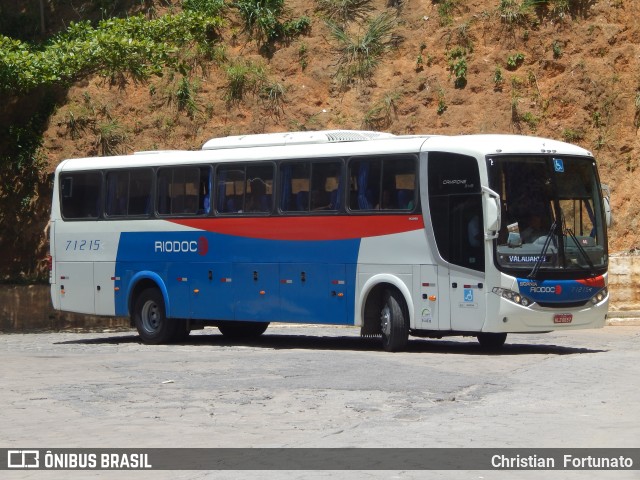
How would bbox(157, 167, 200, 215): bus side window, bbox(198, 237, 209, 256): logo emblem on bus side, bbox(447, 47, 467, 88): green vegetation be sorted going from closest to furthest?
1. bbox(198, 237, 209, 256): logo emblem on bus side
2. bbox(157, 167, 200, 215): bus side window
3. bbox(447, 47, 467, 88): green vegetation

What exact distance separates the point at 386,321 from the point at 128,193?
20.6 feet

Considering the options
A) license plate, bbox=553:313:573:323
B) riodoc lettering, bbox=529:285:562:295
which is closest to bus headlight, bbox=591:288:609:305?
license plate, bbox=553:313:573:323

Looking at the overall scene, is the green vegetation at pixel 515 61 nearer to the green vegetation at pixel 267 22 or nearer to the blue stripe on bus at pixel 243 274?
the green vegetation at pixel 267 22

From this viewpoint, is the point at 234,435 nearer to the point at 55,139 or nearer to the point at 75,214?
the point at 75,214

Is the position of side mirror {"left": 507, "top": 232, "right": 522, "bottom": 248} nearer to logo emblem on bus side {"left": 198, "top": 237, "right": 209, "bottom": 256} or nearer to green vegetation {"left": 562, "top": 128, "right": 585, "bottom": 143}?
logo emblem on bus side {"left": 198, "top": 237, "right": 209, "bottom": 256}

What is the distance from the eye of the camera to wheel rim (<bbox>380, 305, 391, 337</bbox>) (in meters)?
19.7

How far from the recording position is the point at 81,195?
79.5ft

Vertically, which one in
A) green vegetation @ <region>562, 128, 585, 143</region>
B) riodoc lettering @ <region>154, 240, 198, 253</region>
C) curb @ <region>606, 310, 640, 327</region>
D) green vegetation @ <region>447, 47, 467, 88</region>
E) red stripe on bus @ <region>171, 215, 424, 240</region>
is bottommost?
curb @ <region>606, 310, 640, 327</region>

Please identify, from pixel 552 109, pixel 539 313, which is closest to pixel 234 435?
pixel 539 313

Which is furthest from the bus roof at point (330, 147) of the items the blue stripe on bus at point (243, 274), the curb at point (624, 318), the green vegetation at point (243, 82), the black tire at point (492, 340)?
the green vegetation at point (243, 82)

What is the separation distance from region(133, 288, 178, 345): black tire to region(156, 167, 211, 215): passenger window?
1.66 metres

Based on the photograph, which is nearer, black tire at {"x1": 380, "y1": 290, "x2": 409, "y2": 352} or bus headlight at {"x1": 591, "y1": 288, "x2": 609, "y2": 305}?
bus headlight at {"x1": 591, "y1": 288, "x2": 609, "y2": 305}

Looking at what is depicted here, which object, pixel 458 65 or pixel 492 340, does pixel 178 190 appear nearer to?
pixel 492 340

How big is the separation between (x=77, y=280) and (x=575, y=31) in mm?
14998
